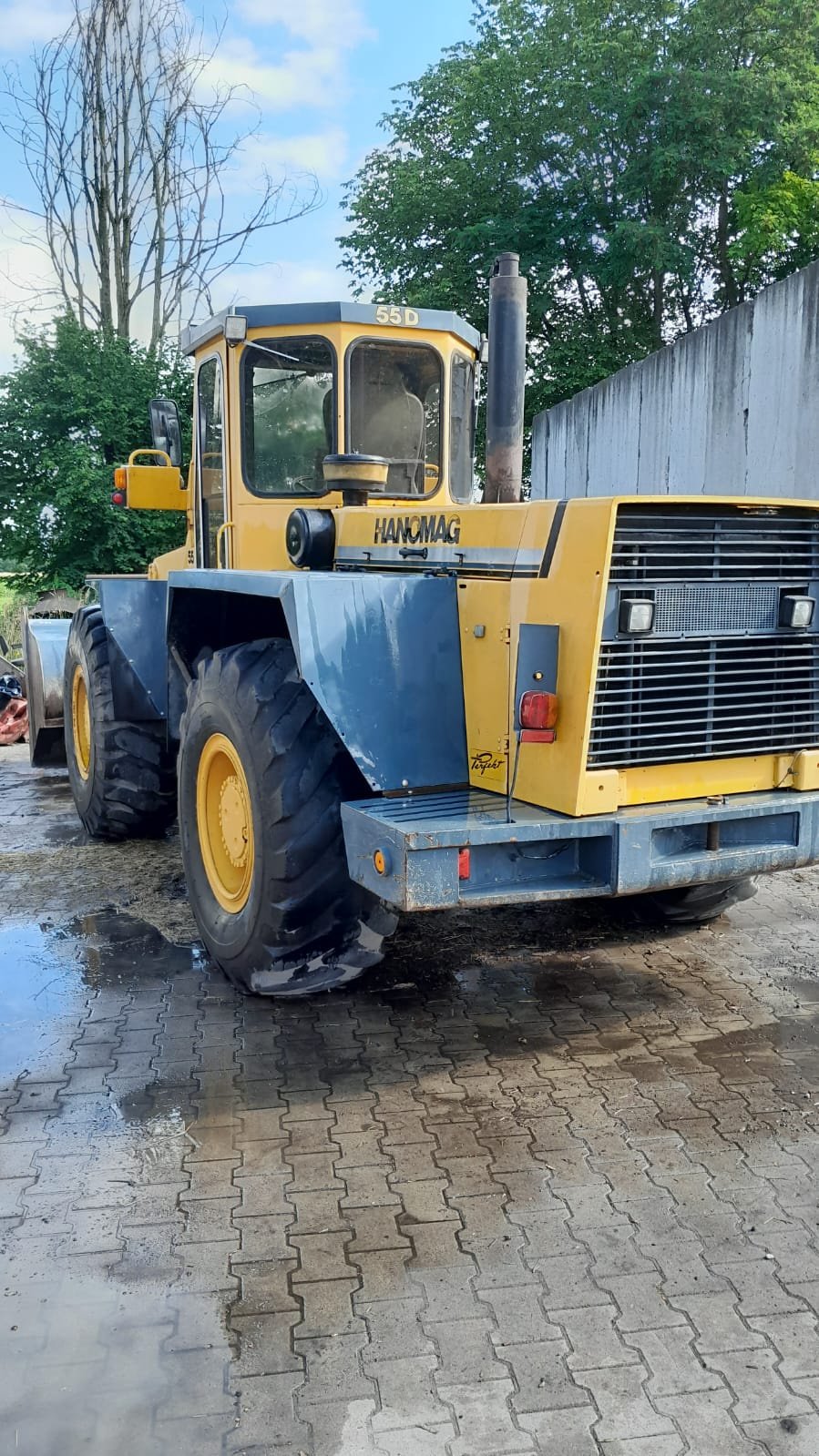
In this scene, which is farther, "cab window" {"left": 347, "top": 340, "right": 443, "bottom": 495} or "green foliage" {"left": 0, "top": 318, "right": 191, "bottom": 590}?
"green foliage" {"left": 0, "top": 318, "right": 191, "bottom": 590}

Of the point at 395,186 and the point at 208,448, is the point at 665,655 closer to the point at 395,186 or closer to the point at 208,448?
the point at 208,448

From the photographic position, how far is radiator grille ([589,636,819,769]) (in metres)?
3.75

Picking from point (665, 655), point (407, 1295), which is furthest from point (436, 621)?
point (407, 1295)

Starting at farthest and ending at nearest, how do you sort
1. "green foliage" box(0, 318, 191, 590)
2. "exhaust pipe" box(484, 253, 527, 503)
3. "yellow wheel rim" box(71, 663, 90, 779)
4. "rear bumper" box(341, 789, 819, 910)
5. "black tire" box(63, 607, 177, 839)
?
"green foliage" box(0, 318, 191, 590) < "yellow wheel rim" box(71, 663, 90, 779) < "black tire" box(63, 607, 177, 839) < "exhaust pipe" box(484, 253, 527, 503) < "rear bumper" box(341, 789, 819, 910)

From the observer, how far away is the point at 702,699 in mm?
3955

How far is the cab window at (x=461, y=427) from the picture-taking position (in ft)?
18.7

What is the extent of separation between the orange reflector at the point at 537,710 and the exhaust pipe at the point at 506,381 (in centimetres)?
142

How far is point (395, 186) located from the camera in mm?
23875

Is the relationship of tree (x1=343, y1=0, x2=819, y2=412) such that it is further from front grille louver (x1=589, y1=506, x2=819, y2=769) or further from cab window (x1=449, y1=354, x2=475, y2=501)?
front grille louver (x1=589, y1=506, x2=819, y2=769)

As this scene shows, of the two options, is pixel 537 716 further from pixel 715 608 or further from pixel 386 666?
pixel 715 608

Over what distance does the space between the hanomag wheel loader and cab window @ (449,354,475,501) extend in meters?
0.68

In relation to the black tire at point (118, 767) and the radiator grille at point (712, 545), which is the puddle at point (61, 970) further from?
the radiator grille at point (712, 545)

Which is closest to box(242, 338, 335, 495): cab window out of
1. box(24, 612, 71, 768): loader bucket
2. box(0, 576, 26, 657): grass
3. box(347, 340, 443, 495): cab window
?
box(347, 340, 443, 495): cab window

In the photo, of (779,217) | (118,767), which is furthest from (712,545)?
(779,217)
